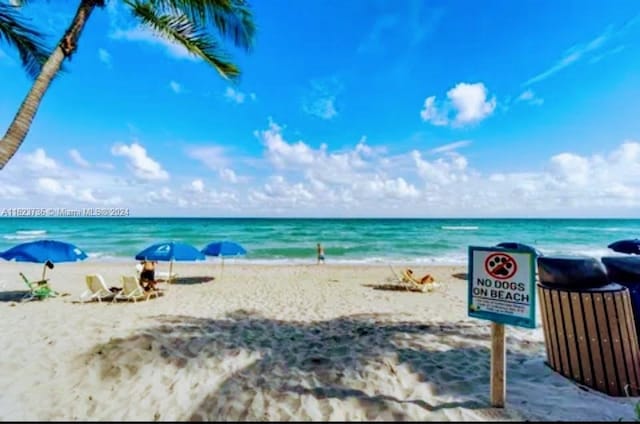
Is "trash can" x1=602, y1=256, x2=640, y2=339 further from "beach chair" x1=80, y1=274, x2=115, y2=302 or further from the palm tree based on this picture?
"beach chair" x1=80, y1=274, x2=115, y2=302

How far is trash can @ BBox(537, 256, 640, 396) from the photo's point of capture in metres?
3.45

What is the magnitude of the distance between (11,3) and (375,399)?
24.9 ft

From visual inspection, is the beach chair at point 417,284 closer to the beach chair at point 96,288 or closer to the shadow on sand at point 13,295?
the beach chair at point 96,288

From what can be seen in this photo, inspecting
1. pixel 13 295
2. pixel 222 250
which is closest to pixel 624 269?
pixel 222 250

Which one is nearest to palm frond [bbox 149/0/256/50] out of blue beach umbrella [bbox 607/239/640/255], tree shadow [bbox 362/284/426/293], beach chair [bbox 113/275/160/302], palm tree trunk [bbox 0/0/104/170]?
palm tree trunk [bbox 0/0/104/170]

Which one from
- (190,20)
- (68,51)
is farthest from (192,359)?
(190,20)

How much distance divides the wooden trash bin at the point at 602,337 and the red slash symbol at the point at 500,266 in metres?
1.19

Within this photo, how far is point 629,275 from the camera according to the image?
13.0 ft

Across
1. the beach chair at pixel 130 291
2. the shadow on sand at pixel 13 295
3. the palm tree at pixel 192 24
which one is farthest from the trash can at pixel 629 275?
the shadow on sand at pixel 13 295

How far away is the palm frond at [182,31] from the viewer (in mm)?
5004

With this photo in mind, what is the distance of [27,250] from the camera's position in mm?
8750

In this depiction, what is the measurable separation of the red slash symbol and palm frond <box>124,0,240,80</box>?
4.92 m

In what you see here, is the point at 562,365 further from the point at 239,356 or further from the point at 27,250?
the point at 27,250

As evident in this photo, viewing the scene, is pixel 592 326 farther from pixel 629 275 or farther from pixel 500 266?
pixel 500 266
